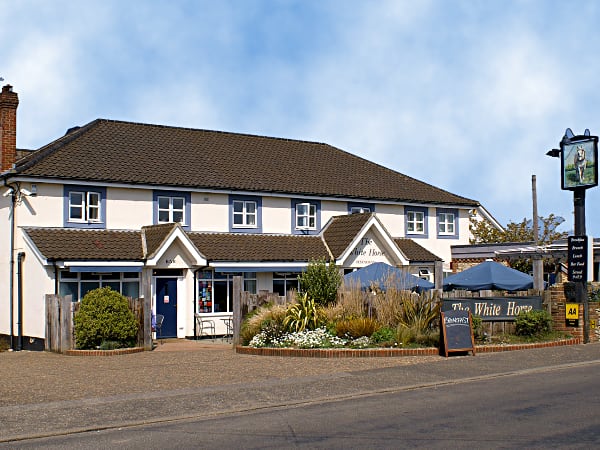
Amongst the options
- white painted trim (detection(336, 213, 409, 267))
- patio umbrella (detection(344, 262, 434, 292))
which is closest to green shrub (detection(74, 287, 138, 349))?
patio umbrella (detection(344, 262, 434, 292))

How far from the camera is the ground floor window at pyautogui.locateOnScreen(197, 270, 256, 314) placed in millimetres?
28031

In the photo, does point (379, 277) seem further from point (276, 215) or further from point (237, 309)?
point (276, 215)

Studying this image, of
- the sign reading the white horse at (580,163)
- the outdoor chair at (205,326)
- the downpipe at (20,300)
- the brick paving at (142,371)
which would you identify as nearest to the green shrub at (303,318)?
the brick paving at (142,371)

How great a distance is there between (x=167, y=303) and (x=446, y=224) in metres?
14.7

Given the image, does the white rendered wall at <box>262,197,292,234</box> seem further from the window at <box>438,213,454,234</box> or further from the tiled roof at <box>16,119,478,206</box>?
the window at <box>438,213,454,234</box>

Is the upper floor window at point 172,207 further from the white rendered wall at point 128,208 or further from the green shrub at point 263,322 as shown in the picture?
the green shrub at point 263,322

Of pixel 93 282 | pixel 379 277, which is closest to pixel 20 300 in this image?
pixel 93 282

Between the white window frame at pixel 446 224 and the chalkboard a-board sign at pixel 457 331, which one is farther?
the white window frame at pixel 446 224

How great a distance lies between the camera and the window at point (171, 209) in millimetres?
28500

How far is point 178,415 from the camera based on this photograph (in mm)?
11758

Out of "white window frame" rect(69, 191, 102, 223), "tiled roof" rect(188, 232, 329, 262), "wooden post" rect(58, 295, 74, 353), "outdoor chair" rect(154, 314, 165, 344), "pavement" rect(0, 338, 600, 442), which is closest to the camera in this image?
"pavement" rect(0, 338, 600, 442)

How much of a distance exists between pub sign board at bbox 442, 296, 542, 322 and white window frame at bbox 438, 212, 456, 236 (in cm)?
1492

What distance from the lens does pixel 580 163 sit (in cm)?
2162

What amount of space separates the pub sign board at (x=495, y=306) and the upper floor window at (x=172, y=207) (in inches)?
463
